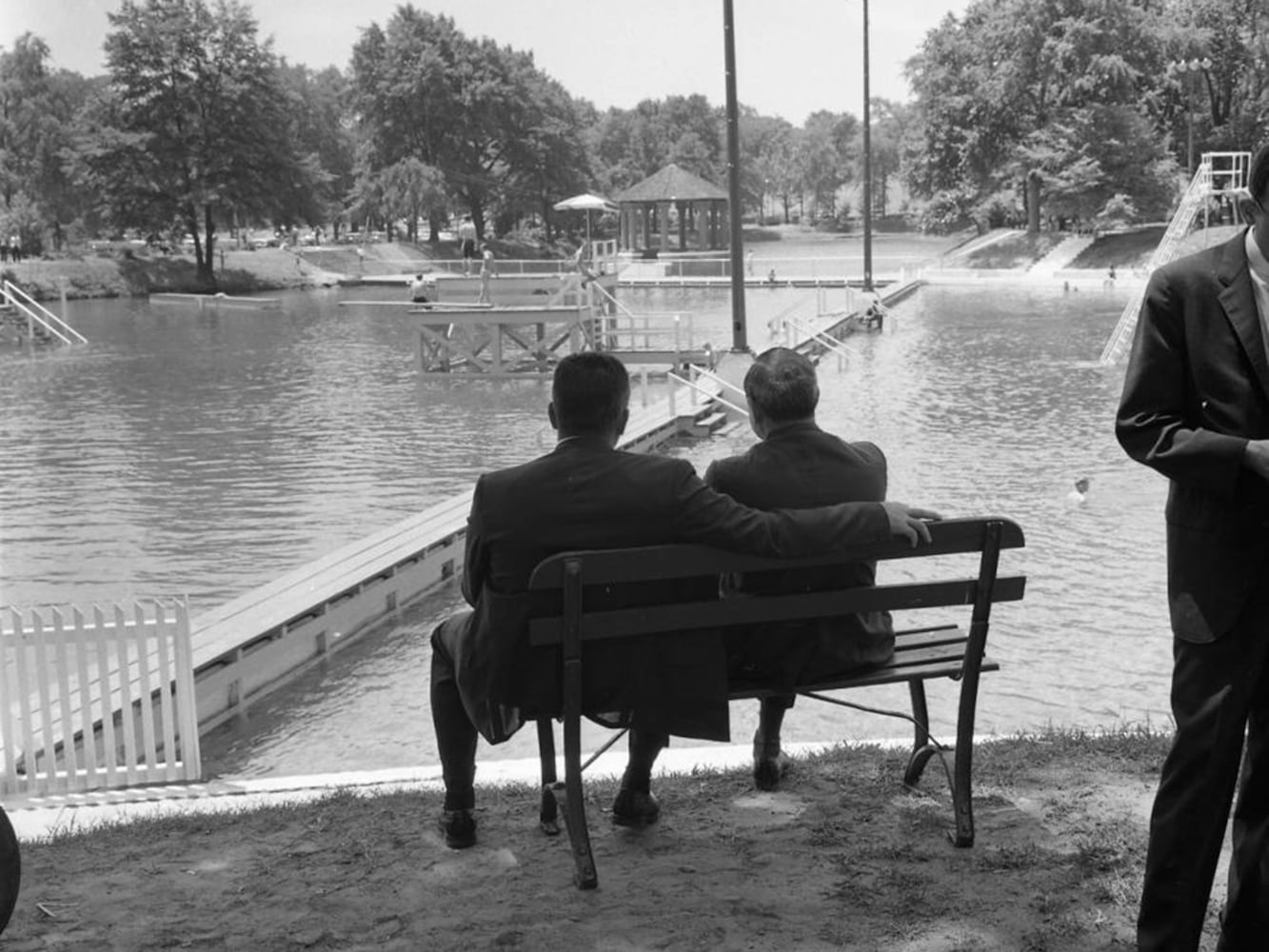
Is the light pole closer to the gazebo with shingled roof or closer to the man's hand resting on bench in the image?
the gazebo with shingled roof

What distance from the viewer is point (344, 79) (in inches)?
2029

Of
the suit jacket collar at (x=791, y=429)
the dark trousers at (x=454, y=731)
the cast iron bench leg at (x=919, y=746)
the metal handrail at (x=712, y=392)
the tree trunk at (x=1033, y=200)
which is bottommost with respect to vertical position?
the metal handrail at (x=712, y=392)

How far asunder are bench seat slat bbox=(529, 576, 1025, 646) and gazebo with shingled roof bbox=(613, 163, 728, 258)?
153 ft

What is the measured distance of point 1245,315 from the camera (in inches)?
84.9

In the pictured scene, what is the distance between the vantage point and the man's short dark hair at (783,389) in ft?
10.3

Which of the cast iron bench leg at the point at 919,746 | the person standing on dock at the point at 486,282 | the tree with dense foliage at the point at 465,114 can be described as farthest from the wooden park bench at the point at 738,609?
the tree with dense foliage at the point at 465,114

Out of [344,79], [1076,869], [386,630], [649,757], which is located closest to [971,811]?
[1076,869]

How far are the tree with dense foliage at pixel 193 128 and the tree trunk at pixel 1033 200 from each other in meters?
23.1

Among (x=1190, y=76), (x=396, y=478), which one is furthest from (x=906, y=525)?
(x=1190, y=76)

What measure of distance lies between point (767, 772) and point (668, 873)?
595 mm

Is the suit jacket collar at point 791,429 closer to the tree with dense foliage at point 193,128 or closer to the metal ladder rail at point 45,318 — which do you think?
the metal ladder rail at point 45,318

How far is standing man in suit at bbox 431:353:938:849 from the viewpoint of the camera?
9.30ft

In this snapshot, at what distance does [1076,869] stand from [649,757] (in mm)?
956

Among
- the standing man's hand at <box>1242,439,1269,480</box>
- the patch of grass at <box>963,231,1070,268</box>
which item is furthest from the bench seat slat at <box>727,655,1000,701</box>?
the patch of grass at <box>963,231,1070,268</box>
